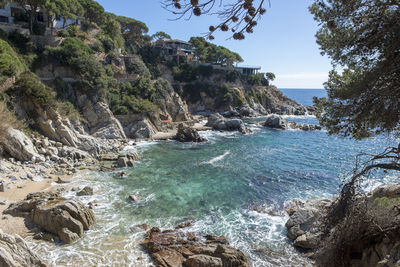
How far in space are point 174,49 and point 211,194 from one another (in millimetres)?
58552

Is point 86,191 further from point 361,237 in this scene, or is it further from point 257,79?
point 257,79

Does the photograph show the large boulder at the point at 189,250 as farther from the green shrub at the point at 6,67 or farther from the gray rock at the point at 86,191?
the green shrub at the point at 6,67

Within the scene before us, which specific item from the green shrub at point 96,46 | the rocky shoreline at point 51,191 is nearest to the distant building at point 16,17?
the green shrub at point 96,46

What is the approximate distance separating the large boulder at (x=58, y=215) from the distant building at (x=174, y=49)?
57498mm

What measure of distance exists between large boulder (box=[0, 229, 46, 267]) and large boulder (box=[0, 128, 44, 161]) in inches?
590

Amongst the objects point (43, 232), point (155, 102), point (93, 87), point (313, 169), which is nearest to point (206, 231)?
point (43, 232)

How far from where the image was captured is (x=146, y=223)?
1438cm

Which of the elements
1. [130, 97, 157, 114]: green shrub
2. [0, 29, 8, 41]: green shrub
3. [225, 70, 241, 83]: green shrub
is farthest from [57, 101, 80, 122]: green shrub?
Answer: [225, 70, 241, 83]: green shrub

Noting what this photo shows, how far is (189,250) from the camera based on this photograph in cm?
1180

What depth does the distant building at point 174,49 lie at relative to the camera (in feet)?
217

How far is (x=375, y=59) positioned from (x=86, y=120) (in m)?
33.7

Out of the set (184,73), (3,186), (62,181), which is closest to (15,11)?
(62,181)

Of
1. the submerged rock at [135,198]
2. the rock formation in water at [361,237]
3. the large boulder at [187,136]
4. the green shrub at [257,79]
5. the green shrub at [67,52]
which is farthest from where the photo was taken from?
the green shrub at [257,79]

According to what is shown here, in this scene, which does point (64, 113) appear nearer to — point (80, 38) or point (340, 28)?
point (80, 38)
